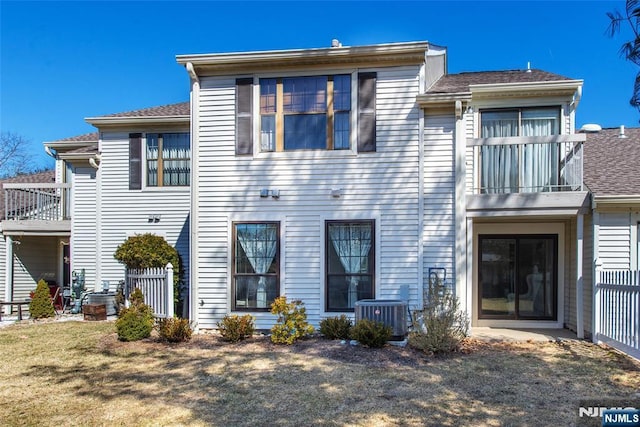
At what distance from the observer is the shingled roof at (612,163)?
9.45m

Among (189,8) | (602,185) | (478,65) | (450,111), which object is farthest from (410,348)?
(189,8)

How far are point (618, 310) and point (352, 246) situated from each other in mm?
4905

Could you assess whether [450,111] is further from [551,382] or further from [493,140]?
[551,382]

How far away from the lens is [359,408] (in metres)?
5.38

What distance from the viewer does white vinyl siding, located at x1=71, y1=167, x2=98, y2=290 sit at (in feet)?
43.5

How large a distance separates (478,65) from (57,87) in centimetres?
1958

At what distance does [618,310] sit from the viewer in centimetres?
792

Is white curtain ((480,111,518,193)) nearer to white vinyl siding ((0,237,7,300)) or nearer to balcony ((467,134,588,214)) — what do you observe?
balcony ((467,134,588,214))

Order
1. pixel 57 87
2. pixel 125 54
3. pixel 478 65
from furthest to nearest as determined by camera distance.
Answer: pixel 57 87 < pixel 125 54 < pixel 478 65

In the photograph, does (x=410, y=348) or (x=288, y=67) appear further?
(x=288, y=67)

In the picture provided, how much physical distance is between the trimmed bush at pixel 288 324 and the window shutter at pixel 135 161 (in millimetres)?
6159

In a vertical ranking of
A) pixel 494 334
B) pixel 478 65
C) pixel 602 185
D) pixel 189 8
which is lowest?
pixel 494 334

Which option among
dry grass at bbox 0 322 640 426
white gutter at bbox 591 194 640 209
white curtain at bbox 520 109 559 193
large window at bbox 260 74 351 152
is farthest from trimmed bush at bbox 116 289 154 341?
white gutter at bbox 591 194 640 209

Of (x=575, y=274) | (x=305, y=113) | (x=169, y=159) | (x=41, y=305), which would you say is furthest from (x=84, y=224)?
(x=575, y=274)
